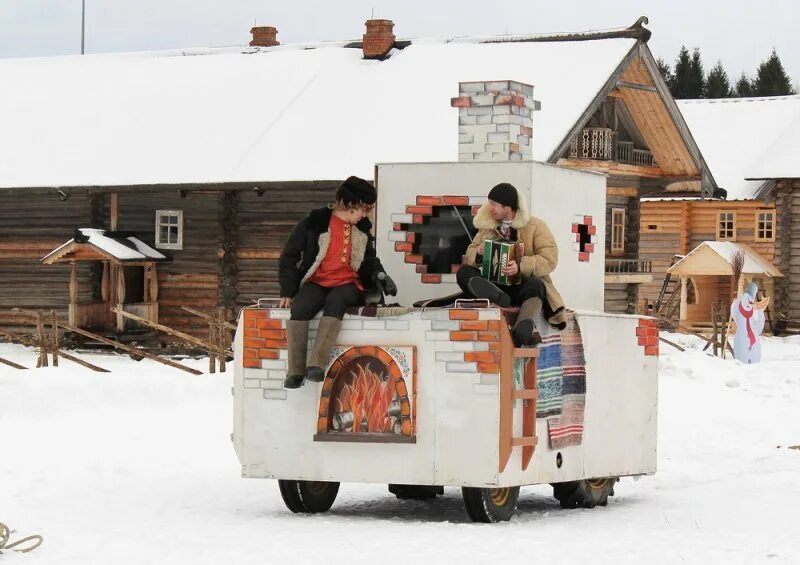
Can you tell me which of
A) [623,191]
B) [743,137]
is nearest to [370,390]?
[623,191]

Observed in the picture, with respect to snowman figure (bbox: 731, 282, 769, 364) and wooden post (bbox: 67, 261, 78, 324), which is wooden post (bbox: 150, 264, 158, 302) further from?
snowman figure (bbox: 731, 282, 769, 364)

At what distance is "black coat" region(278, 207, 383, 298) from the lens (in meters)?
10.8

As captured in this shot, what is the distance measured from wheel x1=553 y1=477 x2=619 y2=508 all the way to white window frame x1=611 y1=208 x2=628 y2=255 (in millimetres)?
19431

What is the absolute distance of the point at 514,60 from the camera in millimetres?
30250

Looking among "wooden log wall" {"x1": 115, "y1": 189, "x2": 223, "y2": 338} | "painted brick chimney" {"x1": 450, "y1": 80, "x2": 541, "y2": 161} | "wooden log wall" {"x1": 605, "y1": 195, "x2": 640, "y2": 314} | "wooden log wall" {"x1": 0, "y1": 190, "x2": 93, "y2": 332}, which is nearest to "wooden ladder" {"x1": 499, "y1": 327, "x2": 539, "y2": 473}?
"painted brick chimney" {"x1": 450, "y1": 80, "x2": 541, "y2": 161}

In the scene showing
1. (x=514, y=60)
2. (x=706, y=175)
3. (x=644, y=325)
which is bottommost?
(x=644, y=325)

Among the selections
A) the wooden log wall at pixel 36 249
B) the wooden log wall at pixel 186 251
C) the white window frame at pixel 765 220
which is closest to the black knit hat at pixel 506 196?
the wooden log wall at pixel 186 251

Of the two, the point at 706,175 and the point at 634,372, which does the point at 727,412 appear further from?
the point at 706,175

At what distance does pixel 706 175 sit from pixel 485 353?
20.9 metres

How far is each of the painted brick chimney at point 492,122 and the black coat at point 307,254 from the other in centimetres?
167

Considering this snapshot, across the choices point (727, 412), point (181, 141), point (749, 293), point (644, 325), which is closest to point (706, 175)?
point (749, 293)

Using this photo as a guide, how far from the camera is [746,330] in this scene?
27.6 m

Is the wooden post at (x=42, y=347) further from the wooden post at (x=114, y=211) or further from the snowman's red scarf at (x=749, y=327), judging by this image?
the snowman's red scarf at (x=749, y=327)

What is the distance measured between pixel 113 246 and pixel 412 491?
17.1 m
